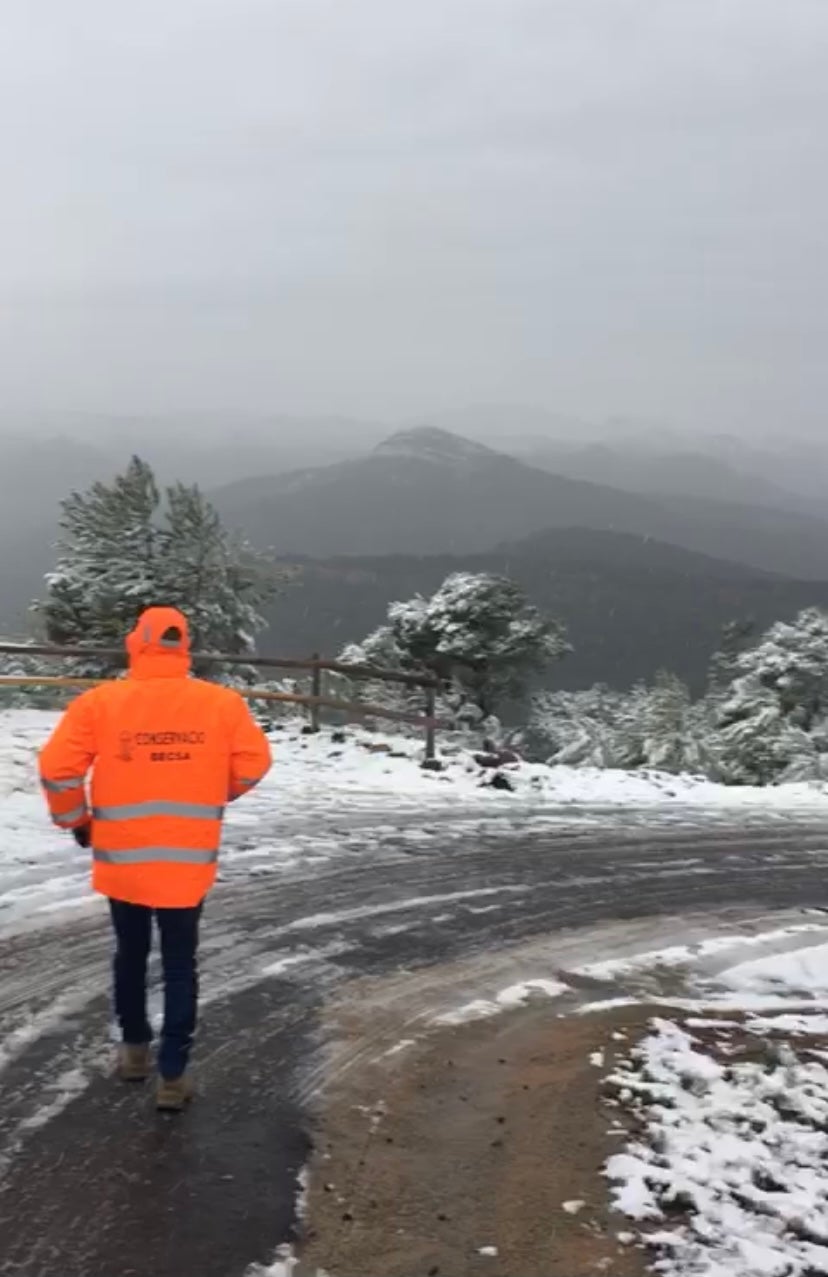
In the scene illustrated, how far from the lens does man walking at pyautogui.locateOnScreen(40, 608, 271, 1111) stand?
14.5ft

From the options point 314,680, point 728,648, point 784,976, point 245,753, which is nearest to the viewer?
point 245,753

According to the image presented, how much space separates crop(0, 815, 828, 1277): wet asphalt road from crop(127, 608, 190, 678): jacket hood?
1.70 meters

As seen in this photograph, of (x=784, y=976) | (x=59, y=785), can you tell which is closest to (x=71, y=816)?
(x=59, y=785)

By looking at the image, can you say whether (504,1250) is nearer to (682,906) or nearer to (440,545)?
(682,906)

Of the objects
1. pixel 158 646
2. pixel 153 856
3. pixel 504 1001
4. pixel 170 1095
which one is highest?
pixel 158 646

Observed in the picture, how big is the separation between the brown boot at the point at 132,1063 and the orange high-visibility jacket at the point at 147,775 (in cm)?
71

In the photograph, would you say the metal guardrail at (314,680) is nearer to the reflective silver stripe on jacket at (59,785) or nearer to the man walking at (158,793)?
the man walking at (158,793)

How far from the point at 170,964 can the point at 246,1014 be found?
127 cm

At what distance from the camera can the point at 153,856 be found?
14.5ft

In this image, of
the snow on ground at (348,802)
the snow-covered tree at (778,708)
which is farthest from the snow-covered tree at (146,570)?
the snow-covered tree at (778,708)

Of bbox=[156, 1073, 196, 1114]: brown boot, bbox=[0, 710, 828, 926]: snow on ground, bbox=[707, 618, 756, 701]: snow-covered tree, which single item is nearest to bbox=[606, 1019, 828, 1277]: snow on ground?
bbox=[156, 1073, 196, 1114]: brown boot

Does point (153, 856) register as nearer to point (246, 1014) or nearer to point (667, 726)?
point (246, 1014)

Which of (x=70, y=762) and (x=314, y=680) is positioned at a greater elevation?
(x=70, y=762)

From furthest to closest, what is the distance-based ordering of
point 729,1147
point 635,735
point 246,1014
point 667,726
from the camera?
point 635,735, point 667,726, point 246,1014, point 729,1147
